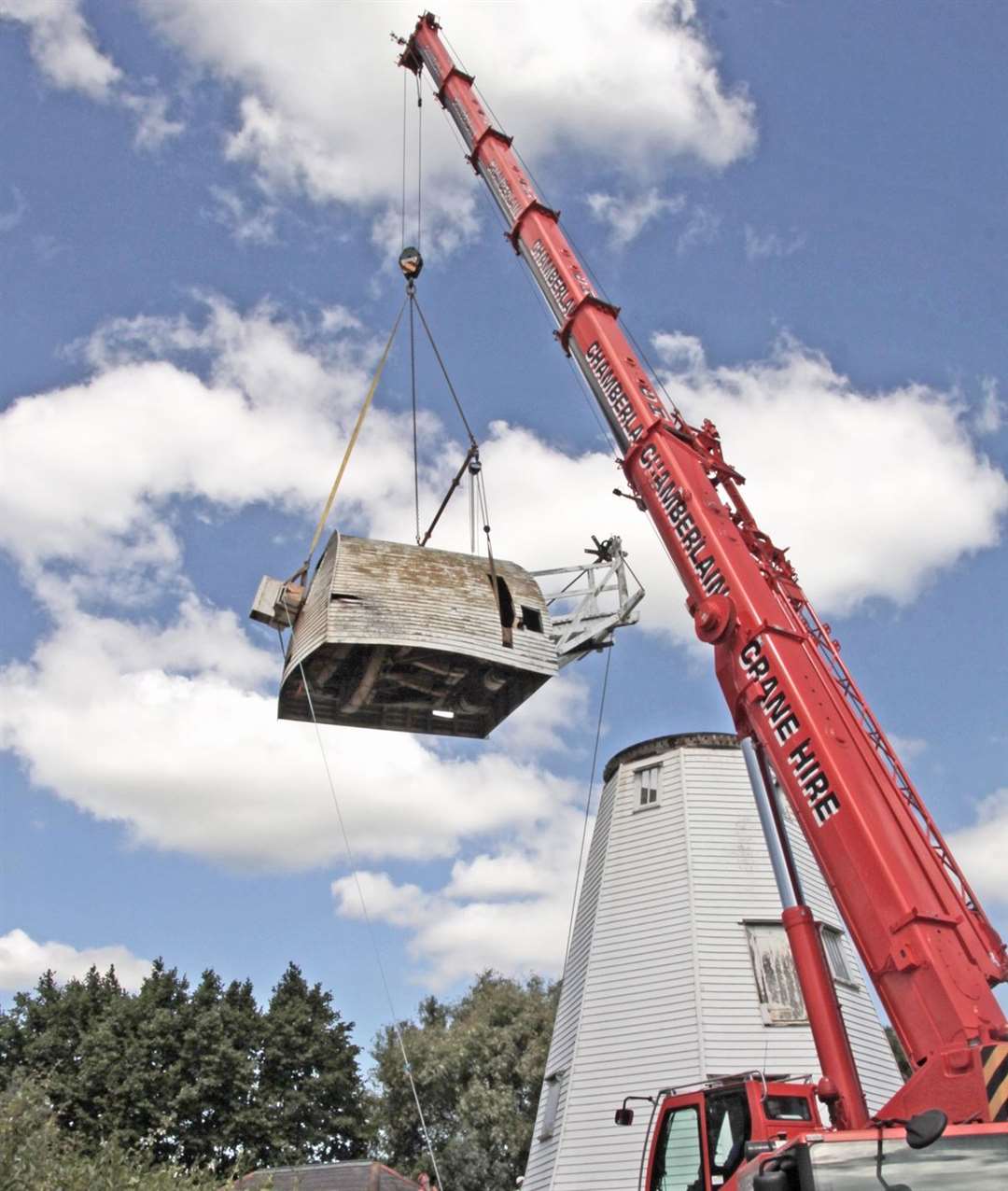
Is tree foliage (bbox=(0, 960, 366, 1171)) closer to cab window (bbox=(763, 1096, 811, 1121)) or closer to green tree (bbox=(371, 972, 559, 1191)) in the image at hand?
green tree (bbox=(371, 972, 559, 1191))

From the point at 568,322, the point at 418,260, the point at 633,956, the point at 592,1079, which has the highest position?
the point at 418,260

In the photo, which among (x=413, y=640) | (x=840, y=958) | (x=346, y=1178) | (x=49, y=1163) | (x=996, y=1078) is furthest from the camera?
(x=346, y=1178)

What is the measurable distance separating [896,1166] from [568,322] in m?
10.2

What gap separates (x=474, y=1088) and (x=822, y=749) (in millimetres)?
31975

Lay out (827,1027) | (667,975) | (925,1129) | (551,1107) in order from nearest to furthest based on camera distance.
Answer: (925,1129) → (827,1027) → (667,975) → (551,1107)

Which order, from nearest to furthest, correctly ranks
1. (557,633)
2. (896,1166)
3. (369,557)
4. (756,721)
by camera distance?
(896,1166) < (756,721) < (369,557) < (557,633)

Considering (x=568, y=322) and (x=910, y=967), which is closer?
(x=910, y=967)

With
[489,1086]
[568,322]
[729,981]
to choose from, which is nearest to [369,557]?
[568,322]

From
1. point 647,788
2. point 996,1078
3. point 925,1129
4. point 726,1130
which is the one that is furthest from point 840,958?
point 925,1129

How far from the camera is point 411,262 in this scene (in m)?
16.5

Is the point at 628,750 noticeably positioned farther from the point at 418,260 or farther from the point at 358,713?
the point at 418,260

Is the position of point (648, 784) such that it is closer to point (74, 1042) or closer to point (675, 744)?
point (675, 744)

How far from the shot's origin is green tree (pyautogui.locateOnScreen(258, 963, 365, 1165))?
36781mm

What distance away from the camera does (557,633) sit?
15117 mm
